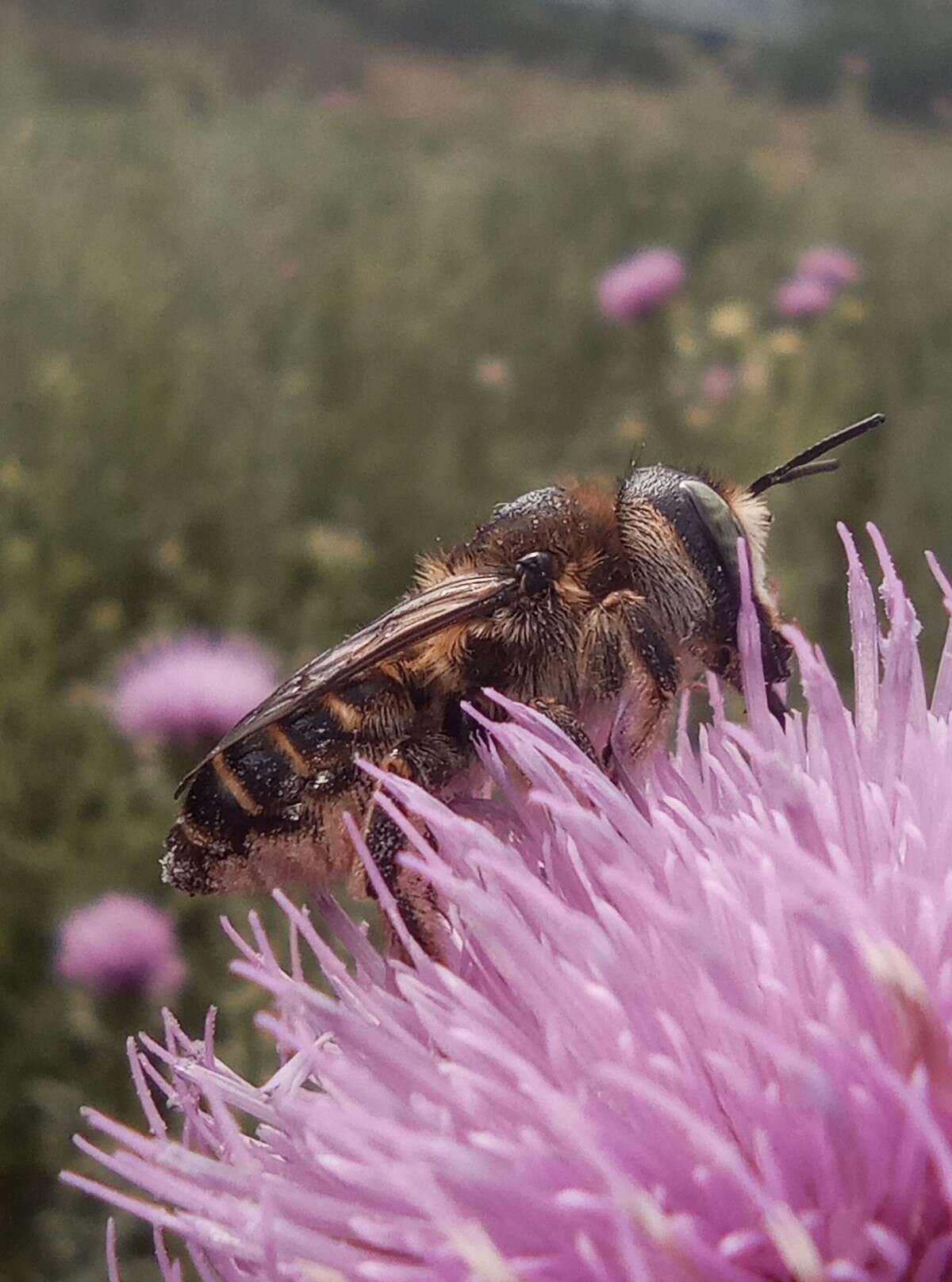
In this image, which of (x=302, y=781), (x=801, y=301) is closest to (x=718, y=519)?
(x=302, y=781)

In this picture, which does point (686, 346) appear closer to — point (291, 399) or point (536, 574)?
point (291, 399)

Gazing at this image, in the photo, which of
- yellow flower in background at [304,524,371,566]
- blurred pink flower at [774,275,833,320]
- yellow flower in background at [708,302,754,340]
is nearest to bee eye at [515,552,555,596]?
yellow flower in background at [304,524,371,566]

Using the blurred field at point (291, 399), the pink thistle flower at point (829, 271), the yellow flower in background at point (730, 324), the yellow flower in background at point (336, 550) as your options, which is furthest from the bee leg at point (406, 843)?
the pink thistle flower at point (829, 271)

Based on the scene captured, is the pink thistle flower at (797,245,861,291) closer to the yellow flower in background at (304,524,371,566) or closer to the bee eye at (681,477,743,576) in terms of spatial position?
the yellow flower in background at (304,524,371,566)

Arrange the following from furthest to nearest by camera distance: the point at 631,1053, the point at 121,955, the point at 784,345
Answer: the point at 784,345, the point at 121,955, the point at 631,1053

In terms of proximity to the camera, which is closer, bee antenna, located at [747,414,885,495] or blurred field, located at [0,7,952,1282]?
bee antenna, located at [747,414,885,495]

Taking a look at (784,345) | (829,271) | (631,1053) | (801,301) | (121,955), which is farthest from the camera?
(829,271)

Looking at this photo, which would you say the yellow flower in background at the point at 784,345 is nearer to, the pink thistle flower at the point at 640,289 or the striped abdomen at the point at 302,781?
the pink thistle flower at the point at 640,289
